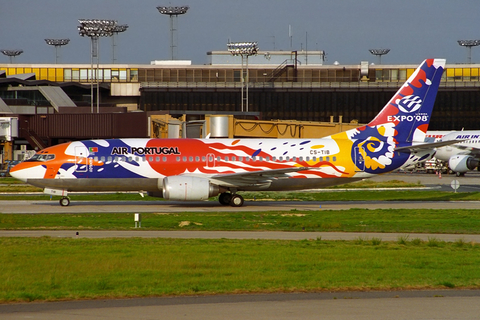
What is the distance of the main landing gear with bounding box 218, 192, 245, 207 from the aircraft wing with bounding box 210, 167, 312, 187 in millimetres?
1103

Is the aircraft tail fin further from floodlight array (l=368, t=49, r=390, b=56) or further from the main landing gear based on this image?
floodlight array (l=368, t=49, r=390, b=56)

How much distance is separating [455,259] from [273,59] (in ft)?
370

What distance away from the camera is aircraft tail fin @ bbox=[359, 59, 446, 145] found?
39.8m

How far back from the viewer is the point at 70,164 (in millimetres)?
37312

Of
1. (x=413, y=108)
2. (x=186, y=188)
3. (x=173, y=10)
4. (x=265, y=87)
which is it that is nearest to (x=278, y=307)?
(x=186, y=188)

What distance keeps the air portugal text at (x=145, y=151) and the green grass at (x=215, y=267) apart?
15164 millimetres

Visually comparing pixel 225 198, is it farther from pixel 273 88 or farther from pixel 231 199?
pixel 273 88

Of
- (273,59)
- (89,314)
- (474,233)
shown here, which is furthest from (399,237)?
(273,59)

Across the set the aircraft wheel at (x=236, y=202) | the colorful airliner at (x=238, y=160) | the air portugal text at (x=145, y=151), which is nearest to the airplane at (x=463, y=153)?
the colorful airliner at (x=238, y=160)

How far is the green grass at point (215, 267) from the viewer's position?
15.4m

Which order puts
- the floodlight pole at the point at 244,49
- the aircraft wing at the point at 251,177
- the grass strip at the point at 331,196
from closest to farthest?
the aircraft wing at the point at 251,177 < the grass strip at the point at 331,196 < the floodlight pole at the point at 244,49

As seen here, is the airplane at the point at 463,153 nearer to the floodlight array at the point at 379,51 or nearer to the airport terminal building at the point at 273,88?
the airport terminal building at the point at 273,88

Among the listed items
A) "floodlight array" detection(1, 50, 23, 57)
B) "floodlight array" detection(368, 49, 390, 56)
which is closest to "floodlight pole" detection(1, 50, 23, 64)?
"floodlight array" detection(1, 50, 23, 57)

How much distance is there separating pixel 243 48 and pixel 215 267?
94.3 metres
